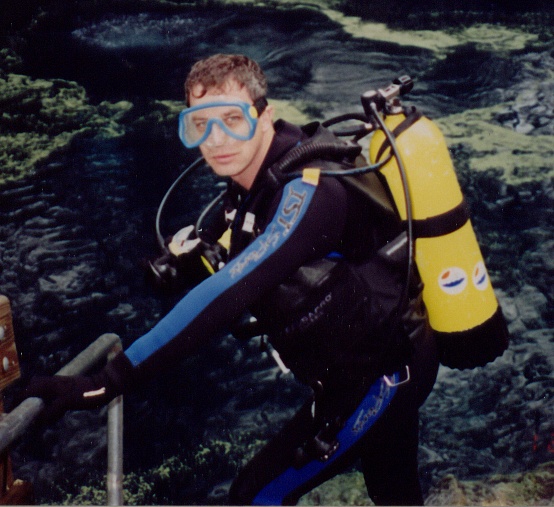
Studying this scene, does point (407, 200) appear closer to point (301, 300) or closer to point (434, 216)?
point (434, 216)

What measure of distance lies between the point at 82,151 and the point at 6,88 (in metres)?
0.52

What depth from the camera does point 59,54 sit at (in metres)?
3.02

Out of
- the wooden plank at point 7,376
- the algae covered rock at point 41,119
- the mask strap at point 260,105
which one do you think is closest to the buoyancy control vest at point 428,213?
the mask strap at point 260,105

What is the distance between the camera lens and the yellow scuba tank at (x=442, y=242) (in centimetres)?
132

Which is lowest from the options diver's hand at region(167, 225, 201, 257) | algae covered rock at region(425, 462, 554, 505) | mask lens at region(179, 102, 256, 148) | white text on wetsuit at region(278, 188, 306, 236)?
algae covered rock at region(425, 462, 554, 505)

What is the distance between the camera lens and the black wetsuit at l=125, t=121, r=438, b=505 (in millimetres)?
1032

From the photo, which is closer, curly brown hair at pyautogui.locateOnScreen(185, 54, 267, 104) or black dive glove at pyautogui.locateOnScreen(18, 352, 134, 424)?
black dive glove at pyautogui.locateOnScreen(18, 352, 134, 424)

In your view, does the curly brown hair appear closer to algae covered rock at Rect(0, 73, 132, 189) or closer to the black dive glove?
the black dive glove

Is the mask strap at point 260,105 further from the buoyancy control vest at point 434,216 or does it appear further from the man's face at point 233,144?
the buoyancy control vest at point 434,216

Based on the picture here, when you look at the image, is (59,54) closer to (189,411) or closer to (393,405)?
(189,411)

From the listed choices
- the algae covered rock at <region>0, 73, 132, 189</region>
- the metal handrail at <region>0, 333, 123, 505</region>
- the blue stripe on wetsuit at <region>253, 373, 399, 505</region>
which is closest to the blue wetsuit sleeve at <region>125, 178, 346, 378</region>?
the metal handrail at <region>0, 333, 123, 505</region>

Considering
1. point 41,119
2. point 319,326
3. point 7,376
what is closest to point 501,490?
point 319,326

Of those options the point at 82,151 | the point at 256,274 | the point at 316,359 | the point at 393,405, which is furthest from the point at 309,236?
the point at 82,151

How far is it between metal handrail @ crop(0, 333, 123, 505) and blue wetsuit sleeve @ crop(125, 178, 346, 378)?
110mm
